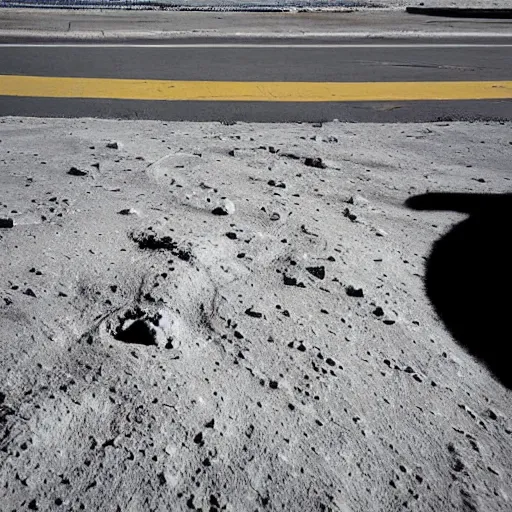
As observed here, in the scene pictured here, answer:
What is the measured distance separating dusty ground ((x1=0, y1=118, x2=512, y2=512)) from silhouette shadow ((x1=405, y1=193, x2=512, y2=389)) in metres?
0.07

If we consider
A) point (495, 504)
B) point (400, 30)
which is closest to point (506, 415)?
point (495, 504)

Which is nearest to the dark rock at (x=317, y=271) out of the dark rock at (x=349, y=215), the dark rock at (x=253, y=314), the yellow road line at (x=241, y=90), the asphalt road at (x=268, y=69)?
the dark rock at (x=253, y=314)

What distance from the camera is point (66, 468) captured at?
1.45 meters

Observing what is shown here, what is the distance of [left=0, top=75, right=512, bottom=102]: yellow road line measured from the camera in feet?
16.2

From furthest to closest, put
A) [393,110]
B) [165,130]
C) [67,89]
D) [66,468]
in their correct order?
1. [67,89]
2. [393,110]
3. [165,130]
4. [66,468]

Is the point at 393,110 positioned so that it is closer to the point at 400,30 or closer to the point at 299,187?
the point at 299,187

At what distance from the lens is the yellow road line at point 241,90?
493cm

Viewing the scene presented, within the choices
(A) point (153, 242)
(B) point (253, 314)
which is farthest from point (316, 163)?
(B) point (253, 314)

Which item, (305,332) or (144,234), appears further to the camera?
(144,234)

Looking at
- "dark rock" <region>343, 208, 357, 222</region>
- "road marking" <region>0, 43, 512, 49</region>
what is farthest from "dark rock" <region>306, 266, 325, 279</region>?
"road marking" <region>0, 43, 512, 49</region>

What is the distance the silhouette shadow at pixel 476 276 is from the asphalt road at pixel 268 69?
1.70m

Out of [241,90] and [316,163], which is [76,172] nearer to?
[316,163]

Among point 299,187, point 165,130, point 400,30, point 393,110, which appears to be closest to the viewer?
point 299,187

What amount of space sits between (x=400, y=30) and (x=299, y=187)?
6761mm
